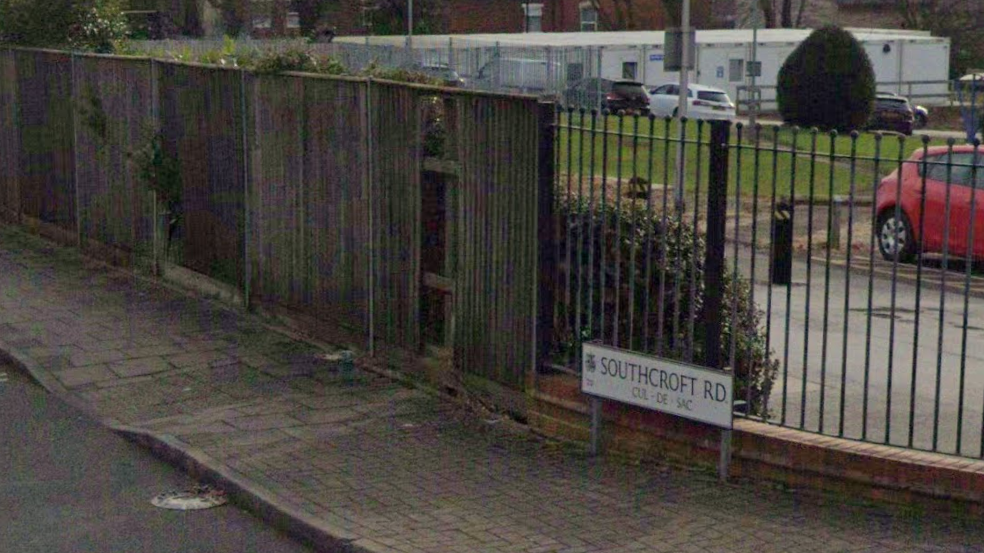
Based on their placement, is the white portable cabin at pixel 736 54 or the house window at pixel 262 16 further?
the house window at pixel 262 16

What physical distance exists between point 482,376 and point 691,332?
190 centimetres

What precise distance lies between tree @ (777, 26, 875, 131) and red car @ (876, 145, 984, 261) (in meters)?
25.8

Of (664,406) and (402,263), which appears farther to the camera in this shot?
(402,263)

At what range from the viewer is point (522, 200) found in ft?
27.8

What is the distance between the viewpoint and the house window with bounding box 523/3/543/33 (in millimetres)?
71887

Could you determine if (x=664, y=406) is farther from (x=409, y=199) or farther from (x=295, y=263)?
(x=295, y=263)

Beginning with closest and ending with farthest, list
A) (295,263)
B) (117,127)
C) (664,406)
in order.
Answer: (664,406)
(295,263)
(117,127)

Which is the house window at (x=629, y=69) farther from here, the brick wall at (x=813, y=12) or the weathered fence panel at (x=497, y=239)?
the weathered fence panel at (x=497, y=239)

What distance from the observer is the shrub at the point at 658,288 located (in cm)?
773

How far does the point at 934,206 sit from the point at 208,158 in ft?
22.6

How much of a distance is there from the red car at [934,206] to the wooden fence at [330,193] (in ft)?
7.51

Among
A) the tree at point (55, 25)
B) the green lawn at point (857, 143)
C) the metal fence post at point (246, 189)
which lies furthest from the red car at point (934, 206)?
the tree at point (55, 25)

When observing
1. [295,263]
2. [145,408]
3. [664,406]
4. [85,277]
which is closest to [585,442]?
[664,406]

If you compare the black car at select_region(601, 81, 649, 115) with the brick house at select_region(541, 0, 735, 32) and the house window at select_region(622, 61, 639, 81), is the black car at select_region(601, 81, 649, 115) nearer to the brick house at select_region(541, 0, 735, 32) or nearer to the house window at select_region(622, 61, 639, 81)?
the house window at select_region(622, 61, 639, 81)
